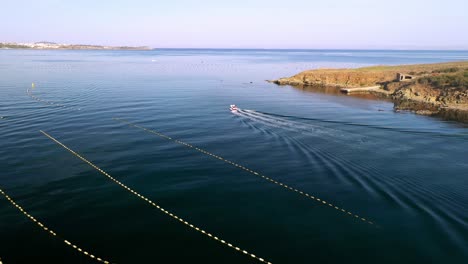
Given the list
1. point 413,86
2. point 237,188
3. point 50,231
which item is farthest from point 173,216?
point 413,86

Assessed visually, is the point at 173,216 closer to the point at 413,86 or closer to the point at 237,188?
the point at 237,188

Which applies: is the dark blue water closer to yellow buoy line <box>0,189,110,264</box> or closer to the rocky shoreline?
yellow buoy line <box>0,189,110,264</box>

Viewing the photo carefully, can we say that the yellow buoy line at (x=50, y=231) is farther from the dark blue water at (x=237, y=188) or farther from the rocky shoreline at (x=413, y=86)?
the rocky shoreline at (x=413, y=86)

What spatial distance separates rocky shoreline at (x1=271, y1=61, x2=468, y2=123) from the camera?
55938 mm

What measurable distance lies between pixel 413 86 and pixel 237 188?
200 ft

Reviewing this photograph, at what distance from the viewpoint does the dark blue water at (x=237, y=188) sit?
17.4m

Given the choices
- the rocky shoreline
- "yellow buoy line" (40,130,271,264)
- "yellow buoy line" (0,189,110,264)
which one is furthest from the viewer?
the rocky shoreline

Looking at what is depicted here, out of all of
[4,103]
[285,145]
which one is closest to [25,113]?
[4,103]

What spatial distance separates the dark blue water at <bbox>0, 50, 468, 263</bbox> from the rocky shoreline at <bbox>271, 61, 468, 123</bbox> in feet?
36.4

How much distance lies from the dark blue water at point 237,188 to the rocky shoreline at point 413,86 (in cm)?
1108

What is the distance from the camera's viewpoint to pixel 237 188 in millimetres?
24531

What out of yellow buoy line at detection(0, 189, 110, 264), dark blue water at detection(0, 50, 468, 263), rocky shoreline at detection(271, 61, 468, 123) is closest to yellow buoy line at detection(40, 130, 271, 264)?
dark blue water at detection(0, 50, 468, 263)

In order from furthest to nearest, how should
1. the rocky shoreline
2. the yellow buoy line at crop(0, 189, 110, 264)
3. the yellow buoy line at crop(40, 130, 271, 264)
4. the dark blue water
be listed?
the rocky shoreline < the dark blue water < the yellow buoy line at crop(40, 130, 271, 264) < the yellow buoy line at crop(0, 189, 110, 264)

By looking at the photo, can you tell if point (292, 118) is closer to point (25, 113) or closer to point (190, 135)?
point (190, 135)
